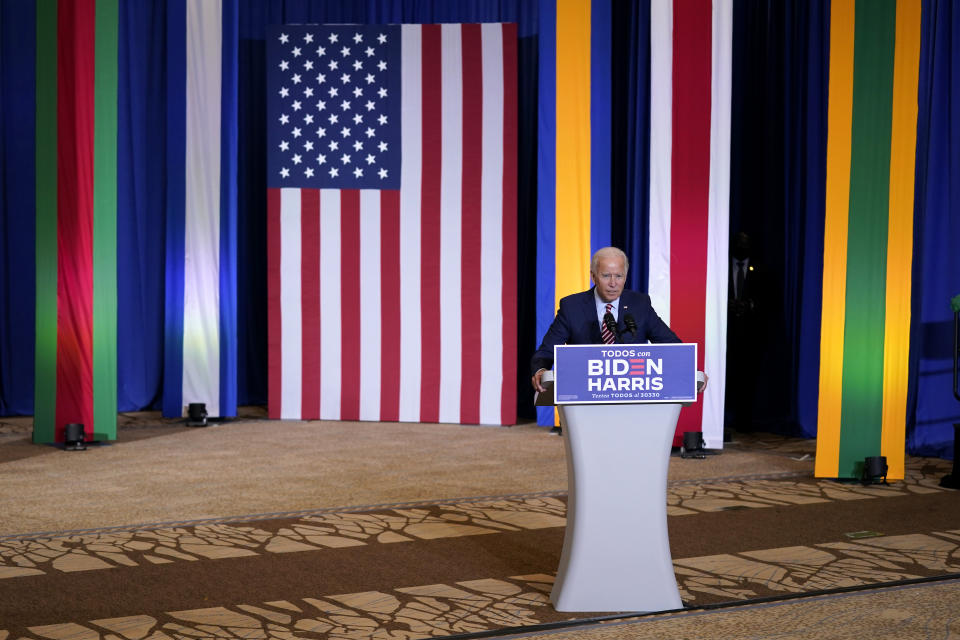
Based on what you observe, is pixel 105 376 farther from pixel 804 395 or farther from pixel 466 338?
pixel 804 395

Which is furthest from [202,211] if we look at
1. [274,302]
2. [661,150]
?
[661,150]

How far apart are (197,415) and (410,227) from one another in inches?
86.9

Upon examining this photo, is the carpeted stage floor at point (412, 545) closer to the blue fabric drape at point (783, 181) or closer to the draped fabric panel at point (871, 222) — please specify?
the draped fabric panel at point (871, 222)

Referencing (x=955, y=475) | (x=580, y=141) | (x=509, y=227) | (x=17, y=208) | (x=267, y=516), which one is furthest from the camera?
(x=17, y=208)

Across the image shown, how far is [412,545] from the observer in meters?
4.32

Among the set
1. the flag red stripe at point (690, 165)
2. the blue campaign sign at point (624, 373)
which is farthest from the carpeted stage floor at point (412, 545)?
the flag red stripe at point (690, 165)

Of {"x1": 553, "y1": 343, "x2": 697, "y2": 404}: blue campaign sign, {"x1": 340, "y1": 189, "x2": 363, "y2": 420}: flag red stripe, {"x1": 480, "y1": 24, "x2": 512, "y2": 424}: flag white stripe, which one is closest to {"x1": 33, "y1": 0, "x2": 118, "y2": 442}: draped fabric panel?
{"x1": 340, "y1": 189, "x2": 363, "y2": 420}: flag red stripe

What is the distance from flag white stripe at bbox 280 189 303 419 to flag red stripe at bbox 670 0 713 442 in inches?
120

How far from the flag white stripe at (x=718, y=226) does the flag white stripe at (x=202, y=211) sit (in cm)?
386

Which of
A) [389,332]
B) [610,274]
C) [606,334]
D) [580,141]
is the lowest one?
[389,332]

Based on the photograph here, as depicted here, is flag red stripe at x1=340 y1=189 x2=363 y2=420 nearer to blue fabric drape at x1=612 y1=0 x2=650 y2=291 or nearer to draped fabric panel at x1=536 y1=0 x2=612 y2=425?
draped fabric panel at x1=536 y1=0 x2=612 y2=425

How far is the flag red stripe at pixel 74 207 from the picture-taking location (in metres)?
6.71

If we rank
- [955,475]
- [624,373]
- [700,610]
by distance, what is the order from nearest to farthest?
[624,373] → [700,610] → [955,475]

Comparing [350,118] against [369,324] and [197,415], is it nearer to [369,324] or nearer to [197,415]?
[369,324]
